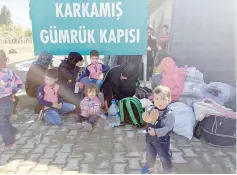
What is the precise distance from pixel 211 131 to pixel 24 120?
3.38 meters

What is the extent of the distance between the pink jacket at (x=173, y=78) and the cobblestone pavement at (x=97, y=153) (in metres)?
0.93

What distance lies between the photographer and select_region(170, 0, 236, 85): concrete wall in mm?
5984

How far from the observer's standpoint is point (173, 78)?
4.79m

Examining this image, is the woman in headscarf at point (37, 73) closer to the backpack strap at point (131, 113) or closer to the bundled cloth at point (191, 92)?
the backpack strap at point (131, 113)

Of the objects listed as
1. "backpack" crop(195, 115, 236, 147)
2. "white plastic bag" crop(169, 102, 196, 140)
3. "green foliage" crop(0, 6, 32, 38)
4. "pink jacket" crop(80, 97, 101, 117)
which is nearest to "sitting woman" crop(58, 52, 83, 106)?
"pink jacket" crop(80, 97, 101, 117)

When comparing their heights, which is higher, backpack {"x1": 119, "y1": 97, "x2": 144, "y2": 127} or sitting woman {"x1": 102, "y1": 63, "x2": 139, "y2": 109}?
sitting woman {"x1": 102, "y1": 63, "x2": 139, "y2": 109}

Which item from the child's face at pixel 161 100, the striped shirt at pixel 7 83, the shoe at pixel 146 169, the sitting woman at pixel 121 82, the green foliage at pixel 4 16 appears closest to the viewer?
the child's face at pixel 161 100

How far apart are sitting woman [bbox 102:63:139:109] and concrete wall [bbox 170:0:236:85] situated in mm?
1809

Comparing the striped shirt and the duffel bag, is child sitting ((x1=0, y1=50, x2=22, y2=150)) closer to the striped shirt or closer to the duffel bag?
the striped shirt

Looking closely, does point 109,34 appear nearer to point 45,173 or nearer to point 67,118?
point 67,118

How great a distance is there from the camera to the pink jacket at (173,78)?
15.7 ft

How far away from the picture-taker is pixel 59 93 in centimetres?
498

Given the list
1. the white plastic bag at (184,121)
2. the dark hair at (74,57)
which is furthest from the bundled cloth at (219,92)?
Answer: the dark hair at (74,57)

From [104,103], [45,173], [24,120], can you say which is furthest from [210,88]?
[24,120]
